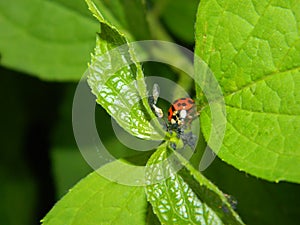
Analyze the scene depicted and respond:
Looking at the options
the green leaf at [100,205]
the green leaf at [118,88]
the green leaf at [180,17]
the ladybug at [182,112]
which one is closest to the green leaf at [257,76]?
the ladybug at [182,112]

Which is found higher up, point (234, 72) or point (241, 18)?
point (241, 18)

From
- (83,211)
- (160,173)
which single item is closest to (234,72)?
(160,173)

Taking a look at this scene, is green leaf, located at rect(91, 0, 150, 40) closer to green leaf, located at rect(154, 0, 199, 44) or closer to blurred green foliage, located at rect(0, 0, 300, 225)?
blurred green foliage, located at rect(0, 0, 300, 225)

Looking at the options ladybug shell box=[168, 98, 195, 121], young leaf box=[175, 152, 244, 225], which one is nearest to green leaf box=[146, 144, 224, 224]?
young leaf box=[175, 152, 244, 225]

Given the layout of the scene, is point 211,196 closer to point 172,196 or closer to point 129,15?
point 172,196

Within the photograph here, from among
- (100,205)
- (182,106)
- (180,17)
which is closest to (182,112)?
(182,106)

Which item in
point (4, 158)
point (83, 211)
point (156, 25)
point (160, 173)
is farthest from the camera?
point (4, 158)

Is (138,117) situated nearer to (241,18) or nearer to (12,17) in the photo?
(241,18)

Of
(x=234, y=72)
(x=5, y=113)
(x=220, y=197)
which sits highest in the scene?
(x=234, y=72)
